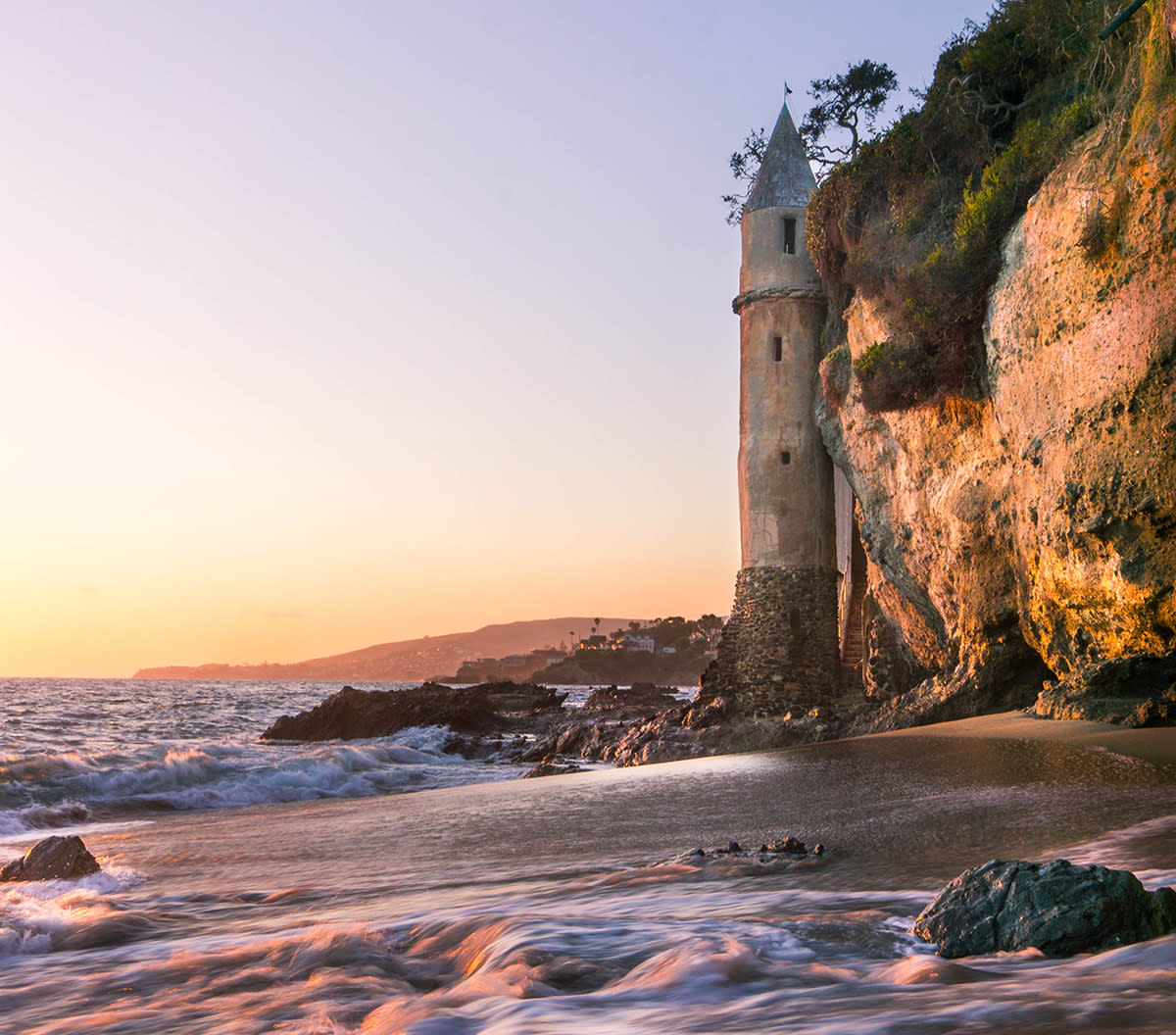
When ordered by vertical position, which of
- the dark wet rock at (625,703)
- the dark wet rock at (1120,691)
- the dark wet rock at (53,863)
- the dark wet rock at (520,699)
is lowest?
the dark wet rock at (520,699)

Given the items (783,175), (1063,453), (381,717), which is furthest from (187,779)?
(783,175)

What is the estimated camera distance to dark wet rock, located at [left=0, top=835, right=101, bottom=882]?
6629 mm

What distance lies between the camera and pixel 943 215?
1596 cm

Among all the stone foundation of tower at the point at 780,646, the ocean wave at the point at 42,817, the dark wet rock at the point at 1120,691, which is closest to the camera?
the dark wet rock at the point at 1120,691

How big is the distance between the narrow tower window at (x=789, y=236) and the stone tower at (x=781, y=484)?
0.02m

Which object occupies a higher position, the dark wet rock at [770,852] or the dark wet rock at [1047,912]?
the dark wet rock at [1047,912]

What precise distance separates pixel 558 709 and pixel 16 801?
26676 millimetres

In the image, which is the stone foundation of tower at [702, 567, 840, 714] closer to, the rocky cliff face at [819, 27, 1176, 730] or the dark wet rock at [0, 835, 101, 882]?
the rocky cliff face at [819, 27, 1176, 730]

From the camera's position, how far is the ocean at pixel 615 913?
2906 mm

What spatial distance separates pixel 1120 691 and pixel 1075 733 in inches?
44.6

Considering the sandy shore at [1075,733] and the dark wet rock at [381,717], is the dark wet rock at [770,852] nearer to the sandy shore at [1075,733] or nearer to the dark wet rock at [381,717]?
the sandy shore at [1075,733]

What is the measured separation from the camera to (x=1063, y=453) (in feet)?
34.8

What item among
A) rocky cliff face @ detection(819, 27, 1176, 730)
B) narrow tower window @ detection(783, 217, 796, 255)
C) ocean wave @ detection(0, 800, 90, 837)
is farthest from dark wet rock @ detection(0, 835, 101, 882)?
narrow tower window @ detection(783, 217, 796, 255)

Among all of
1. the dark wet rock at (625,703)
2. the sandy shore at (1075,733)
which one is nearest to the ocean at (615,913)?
the sandy shore at (1075,733)
